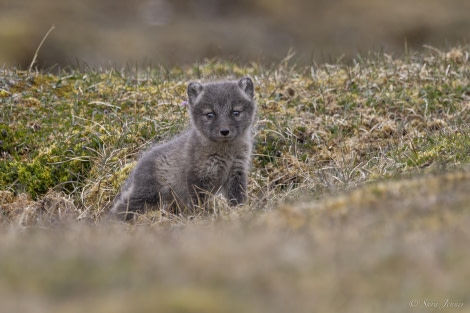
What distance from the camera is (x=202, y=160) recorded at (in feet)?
26.4

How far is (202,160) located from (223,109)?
1.94ft

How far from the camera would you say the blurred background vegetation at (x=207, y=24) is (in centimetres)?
3822

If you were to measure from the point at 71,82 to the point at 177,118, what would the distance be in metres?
1.86

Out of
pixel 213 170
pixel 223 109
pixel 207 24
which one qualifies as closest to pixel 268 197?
pixel 213 170

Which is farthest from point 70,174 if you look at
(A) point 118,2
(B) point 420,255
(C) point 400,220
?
(A) point 118,2

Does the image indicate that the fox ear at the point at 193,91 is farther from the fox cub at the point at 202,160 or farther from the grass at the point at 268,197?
the grass at the point at 268,197

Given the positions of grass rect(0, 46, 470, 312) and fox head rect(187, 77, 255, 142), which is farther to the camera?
fox head rect(187, 77, 255, 142)

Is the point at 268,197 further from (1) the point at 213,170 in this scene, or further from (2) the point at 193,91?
(2) the point at 193,91

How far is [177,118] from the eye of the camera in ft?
32.4

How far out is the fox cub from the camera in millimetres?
8000

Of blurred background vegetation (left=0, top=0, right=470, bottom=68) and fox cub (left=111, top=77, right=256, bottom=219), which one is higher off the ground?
fox cub (left=111, top=77, right=256, bottom=219)

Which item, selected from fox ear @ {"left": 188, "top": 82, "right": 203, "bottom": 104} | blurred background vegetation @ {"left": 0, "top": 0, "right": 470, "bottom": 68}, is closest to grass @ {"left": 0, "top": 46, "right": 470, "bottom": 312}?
fox ear @ {"left": 188, "top": 82, "right": 203, "bottom": 104}

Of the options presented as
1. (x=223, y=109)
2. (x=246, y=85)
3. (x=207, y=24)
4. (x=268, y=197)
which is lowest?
(x=207, y=24)

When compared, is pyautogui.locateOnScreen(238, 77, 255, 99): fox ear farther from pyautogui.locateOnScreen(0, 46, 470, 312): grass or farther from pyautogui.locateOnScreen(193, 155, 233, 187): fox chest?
pyautogui.locateOnScreen(0, 46, 470, 312): grass
